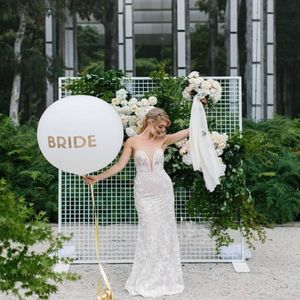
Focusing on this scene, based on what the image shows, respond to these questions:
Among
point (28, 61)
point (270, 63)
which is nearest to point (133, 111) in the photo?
point (28, 61)

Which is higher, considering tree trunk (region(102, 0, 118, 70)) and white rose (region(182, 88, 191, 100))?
tree trunk (region(102, 0, 118, 70))

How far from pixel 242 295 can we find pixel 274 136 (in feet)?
24.8

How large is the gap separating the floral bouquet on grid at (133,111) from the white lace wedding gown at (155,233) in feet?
2.40

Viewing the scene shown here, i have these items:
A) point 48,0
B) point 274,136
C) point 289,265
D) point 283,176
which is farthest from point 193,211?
point 48,0

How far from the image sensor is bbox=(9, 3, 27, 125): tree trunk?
58.3ft

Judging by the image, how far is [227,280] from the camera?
7109 millimetres

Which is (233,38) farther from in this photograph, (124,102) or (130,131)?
(130,131)

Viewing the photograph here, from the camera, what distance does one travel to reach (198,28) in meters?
20.9

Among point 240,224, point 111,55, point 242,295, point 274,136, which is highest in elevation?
point 111,55

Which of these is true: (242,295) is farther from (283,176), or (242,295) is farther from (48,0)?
(48,0)

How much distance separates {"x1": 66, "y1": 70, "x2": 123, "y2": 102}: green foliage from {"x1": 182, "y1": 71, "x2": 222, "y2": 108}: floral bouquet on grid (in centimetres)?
85

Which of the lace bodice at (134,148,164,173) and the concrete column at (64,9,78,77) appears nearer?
the lace bodice at (134,148,164,173)

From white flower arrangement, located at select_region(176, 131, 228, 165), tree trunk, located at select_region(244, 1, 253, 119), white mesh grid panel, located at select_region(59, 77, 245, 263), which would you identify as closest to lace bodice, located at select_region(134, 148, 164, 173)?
white flower arrangement, located at select_region(176, 131, 228, 165)

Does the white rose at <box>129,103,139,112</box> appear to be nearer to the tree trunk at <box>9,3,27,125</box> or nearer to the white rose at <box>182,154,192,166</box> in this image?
the white rose at <box>182,154,192,166</box>
